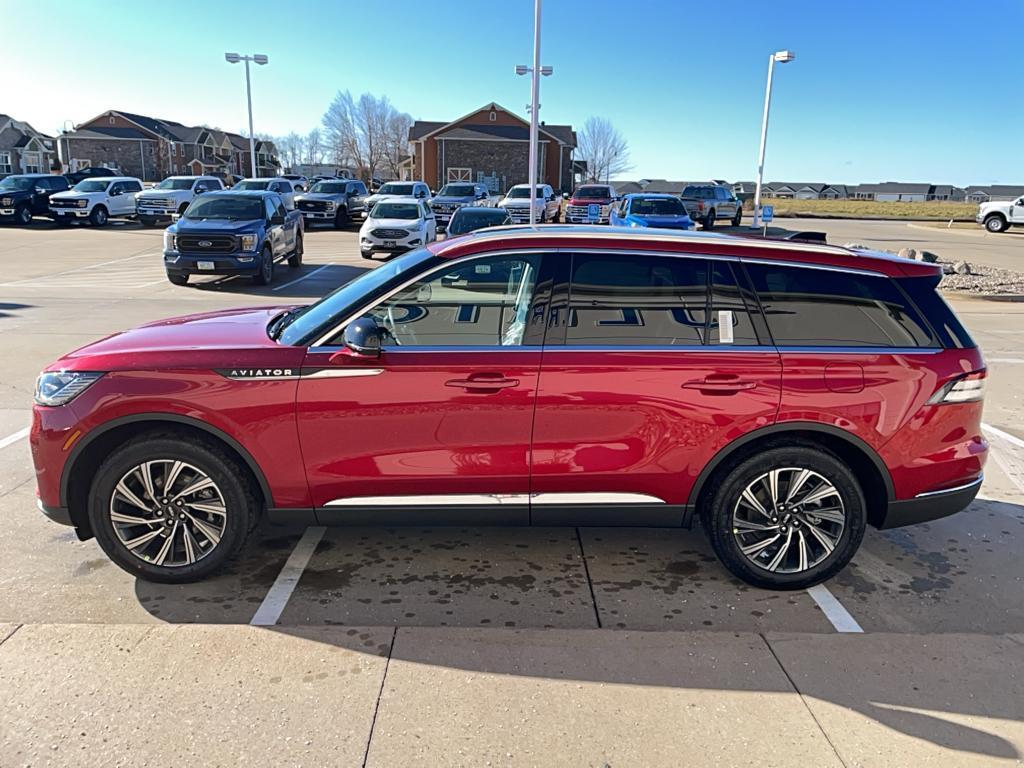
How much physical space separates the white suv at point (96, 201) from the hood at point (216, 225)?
1673cm

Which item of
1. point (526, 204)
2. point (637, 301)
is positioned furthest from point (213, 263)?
point (526, 204)

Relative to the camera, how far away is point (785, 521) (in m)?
3.61

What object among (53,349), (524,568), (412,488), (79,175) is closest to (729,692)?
(524,568)

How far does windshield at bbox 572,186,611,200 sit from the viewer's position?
94.3 feet

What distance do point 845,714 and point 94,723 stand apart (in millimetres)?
2788

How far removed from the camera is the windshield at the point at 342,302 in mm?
3510

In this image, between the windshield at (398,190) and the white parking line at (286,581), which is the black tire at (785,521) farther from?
the windshield at (398,190)

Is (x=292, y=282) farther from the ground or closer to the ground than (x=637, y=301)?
closer to the ground

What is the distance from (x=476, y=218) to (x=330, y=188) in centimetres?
1561

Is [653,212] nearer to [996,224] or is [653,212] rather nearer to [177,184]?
[177,184]

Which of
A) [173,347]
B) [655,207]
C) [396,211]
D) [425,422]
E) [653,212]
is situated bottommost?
[425,422]

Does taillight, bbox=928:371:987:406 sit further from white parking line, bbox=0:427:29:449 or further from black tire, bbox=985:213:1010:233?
black tire, bbox=985:213:1010:233

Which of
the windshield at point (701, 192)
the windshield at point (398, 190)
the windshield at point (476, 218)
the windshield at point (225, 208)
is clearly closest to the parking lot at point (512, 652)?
the windshield at point (225, 208)

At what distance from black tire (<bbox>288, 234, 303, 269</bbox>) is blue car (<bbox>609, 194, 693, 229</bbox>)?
333 inches
